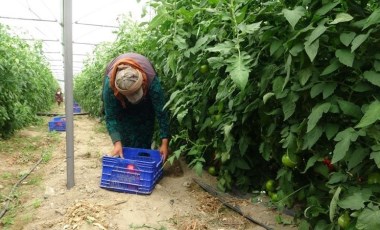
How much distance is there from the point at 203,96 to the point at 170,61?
337 mm

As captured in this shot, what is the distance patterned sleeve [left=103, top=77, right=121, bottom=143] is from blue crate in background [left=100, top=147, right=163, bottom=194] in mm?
395

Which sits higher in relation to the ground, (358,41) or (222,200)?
(358,41)

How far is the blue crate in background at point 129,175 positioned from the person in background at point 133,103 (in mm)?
299

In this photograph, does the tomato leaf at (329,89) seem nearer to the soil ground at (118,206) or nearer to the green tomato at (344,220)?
the green tomato at (344,220)

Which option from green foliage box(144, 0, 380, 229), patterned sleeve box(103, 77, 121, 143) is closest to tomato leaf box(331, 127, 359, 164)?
green foliage box(144, 0, 380, 229)

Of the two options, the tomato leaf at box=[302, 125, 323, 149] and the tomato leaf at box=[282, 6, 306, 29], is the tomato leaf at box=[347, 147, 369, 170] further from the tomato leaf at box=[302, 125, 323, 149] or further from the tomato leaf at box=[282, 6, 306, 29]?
the tomato leaf at box=[282, 6, 306, 29]

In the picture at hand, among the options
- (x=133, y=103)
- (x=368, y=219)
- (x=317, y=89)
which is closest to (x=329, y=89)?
(x=317, y=89)

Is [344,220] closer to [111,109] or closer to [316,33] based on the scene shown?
[316,33]

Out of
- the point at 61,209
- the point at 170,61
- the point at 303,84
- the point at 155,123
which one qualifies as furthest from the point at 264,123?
the point at 155,123

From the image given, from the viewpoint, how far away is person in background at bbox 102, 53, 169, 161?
9.15 ft

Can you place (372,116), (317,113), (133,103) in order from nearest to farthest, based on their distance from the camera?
(372,116) < (317,113) < (133,103)

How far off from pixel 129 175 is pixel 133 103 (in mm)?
718

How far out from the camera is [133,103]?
3.09 metres

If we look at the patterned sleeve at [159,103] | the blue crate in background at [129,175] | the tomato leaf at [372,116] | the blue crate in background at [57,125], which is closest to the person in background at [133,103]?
the patterned sleeve at [159,103]
